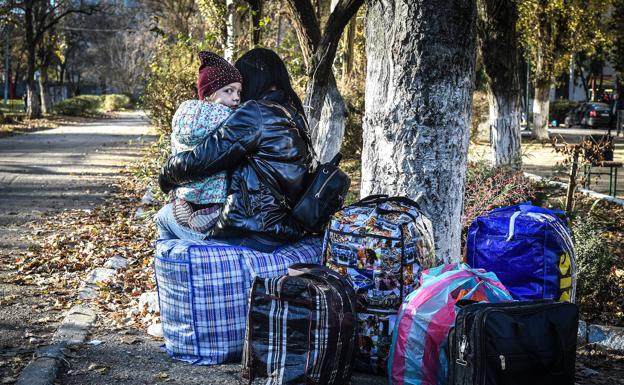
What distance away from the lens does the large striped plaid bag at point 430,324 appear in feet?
12.4

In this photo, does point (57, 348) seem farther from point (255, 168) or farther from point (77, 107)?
point (77, 107)

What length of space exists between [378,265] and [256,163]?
0.97 metres

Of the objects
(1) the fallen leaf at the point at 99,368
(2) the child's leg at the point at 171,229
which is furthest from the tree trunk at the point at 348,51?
(1) the fallen leaf at the point at 99,368

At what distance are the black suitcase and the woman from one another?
4.66 feet

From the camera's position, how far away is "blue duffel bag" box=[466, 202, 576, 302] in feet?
15.0

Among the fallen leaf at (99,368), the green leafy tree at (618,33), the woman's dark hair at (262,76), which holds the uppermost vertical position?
the green leafy tree at (618,33)

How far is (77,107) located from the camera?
1925 inches

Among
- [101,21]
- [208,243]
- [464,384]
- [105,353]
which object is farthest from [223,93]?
[101,21]

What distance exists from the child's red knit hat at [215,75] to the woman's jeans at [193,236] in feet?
2.77

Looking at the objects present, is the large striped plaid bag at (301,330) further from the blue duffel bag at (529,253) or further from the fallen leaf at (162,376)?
the blue duffel bag at (529,253)

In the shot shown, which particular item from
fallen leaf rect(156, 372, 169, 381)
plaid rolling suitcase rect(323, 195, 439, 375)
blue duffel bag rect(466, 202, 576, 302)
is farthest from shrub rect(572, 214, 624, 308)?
fallen leaf rect(156, 372, 169, 381)

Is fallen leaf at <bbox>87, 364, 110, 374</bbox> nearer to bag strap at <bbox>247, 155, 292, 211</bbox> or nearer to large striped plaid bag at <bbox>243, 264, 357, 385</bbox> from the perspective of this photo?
large striped plaid bag at <bbox>243, 264, 357, 385</bbox>

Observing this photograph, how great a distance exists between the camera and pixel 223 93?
4.83 metres

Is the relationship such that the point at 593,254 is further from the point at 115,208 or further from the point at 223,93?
the point at 115,208
